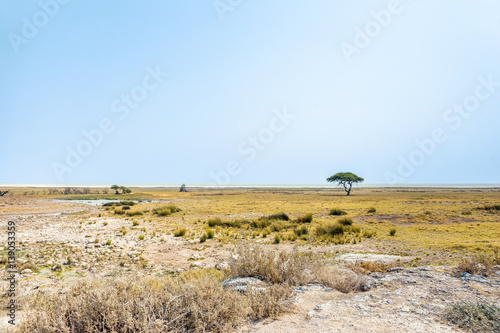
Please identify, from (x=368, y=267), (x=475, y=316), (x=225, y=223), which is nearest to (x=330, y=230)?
(x=225, y=223)

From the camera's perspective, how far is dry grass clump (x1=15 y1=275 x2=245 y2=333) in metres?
3.82

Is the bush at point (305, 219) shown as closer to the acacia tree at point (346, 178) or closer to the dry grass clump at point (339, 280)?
the dry grass clump at point (339, 280)

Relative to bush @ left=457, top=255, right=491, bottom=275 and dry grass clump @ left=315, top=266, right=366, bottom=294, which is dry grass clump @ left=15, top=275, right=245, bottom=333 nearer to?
dry grass clump @ left=315, top=266, right=366, bottom=294

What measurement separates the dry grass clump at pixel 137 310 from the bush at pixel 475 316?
356 centimetres

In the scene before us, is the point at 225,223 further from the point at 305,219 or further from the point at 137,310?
the point at 137,310

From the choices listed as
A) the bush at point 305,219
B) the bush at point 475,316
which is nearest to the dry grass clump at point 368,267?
the bush at point 475,316

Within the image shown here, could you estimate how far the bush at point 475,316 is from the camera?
4.29 metres

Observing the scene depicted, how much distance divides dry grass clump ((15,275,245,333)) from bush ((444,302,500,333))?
3.56 m

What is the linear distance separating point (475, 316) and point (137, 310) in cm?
546

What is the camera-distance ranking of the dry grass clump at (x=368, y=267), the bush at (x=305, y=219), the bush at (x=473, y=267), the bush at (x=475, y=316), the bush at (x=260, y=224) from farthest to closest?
the bush at (x=305, y=219) → the bush at (x=260, y=224) → the dry grass clump at (x=368, y=267) → the bush at (x=473, y=267) → the bush at (x=475, y=316)

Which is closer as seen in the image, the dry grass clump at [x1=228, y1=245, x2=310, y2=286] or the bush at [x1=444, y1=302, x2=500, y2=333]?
the bush at [x1=444, y1=302, x2=500, y2=333]

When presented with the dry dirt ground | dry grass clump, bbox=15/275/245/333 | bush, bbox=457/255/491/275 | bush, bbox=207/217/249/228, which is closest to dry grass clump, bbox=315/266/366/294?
the dry dirt ground

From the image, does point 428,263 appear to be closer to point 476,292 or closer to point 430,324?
point 476,292

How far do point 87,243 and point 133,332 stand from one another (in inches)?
420
